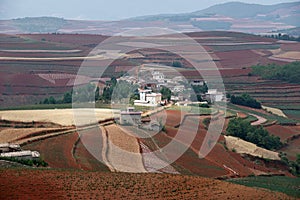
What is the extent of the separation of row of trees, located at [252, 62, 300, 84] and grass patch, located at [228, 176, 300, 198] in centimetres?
3123

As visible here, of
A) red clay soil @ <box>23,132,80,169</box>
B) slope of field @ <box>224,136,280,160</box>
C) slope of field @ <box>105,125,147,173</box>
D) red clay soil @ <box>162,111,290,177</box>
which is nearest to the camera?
red clay soil @ <box>23,132,80,169</box>

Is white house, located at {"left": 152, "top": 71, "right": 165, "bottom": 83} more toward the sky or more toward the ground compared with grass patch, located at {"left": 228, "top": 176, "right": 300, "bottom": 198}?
more toward the ground

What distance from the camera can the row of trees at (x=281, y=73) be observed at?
2225 inches

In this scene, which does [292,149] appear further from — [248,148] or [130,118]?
[130,118]

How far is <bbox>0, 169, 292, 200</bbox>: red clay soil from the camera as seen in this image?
16781mm

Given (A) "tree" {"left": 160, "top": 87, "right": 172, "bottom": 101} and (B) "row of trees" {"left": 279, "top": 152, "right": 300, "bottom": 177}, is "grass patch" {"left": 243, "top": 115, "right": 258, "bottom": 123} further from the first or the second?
(B) "row of trees" {"left": 279, "top": 152, "right": 300, "bottom": 177}

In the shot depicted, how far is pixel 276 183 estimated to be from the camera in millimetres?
23609

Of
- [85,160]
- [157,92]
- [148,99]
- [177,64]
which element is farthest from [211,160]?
[177,64]

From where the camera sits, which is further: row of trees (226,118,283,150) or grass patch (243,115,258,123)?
grass patch (243,115,258,123)

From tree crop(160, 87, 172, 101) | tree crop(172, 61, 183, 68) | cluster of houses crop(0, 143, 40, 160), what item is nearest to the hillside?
tree crop(172, 61, 183, 68)

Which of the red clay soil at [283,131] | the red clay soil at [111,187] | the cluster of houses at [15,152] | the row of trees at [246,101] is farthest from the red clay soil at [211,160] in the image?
the row of trees at [246,101]

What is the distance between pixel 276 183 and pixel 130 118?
8387 mm

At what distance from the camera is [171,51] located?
251ft

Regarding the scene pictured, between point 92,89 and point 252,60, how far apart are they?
97.8 feet
